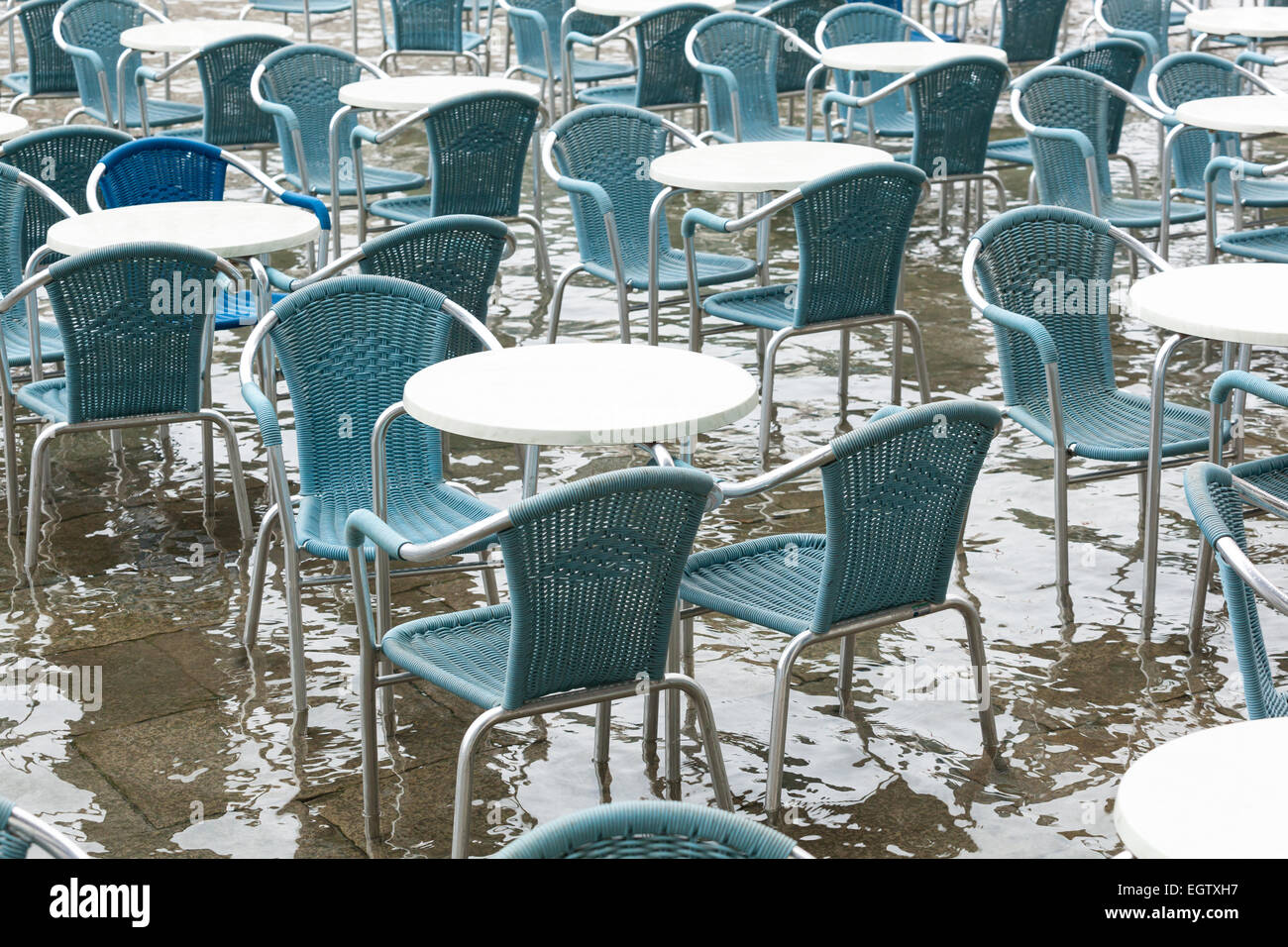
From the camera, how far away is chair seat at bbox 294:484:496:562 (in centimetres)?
378

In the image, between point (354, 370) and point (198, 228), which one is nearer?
point (354, 370)

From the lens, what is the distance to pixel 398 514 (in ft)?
13.0

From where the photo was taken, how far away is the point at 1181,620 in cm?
443

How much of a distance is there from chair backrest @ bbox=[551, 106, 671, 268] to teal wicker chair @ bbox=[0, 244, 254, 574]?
1.75m

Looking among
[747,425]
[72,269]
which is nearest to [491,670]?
[72,269]

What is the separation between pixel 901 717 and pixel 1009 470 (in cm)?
173

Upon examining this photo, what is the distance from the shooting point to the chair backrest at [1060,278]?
469cm

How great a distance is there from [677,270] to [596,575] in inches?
128

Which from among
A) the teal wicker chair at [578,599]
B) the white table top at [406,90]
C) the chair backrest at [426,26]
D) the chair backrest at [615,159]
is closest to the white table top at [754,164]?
the chair backrest at [615,159]

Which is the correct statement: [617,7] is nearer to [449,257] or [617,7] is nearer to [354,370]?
[449,257]

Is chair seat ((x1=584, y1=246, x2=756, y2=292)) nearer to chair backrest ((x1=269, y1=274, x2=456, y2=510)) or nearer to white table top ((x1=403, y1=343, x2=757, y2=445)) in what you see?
chair backrest ((x1=269, y1=274, x2=456, y2=510))

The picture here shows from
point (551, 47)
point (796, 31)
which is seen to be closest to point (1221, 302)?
point (796, 31)

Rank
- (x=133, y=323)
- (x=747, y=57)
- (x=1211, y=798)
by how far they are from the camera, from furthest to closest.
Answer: (x=747, y=57)
(x=133, y=323)
(x=1211, y=798)

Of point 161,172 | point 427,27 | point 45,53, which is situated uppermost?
point 427,27
